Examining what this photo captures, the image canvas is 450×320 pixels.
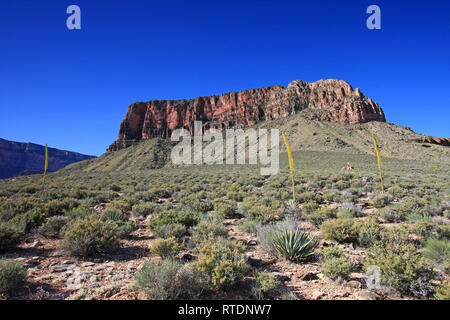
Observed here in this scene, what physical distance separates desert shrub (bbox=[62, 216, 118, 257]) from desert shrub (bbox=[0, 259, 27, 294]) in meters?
1.07

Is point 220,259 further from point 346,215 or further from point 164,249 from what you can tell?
point 346,215

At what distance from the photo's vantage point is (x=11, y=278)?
3004 mm

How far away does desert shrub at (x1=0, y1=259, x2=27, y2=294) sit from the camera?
292 centimetres

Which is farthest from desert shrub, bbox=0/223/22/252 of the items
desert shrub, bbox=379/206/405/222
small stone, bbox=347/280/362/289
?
desert shrub, bbox=379/206/405/222

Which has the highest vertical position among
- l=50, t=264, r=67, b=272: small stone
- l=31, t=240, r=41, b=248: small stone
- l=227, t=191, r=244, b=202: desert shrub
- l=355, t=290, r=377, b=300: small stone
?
l=227, t=191, r=244, b=202: desert shrub

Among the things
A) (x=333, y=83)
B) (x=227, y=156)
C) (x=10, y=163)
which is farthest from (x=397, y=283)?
(x=10, y=163)

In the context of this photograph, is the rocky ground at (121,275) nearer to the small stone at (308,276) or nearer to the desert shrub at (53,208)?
the small stone at (308,276)

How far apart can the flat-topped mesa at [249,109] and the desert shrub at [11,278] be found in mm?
71511

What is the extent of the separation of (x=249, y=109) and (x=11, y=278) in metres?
94.5

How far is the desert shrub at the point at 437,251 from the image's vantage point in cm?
401

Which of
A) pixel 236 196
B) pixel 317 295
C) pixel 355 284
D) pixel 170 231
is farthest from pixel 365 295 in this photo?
pixel 236 196

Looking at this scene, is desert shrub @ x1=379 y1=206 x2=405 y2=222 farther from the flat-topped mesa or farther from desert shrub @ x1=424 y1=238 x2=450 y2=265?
the flat-topped mesa
